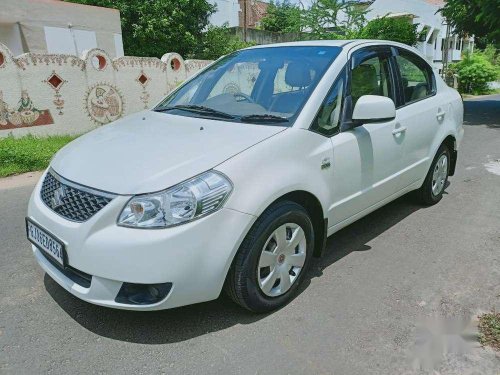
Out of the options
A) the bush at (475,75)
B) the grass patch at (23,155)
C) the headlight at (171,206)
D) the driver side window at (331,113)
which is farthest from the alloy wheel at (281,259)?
the bush at (475,75)

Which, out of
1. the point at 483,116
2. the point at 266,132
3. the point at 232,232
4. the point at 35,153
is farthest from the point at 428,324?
the point at 483,116

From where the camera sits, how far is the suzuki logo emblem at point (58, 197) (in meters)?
2.53

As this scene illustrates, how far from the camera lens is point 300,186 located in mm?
2732

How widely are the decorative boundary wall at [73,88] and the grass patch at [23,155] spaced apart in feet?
3.42

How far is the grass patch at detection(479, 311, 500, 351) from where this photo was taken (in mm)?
2498

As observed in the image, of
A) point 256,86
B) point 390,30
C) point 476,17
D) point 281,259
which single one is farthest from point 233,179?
point 390,30

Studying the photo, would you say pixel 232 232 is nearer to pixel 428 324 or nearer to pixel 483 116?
pixel 428 324

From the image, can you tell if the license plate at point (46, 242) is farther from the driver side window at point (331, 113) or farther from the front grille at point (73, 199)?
the driver side window at point (331, 113)

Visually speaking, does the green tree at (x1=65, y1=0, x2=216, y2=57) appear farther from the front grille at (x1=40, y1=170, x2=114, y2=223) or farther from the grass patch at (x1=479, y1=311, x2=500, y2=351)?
the grass patch at (x1=479, y1=311, x2=500, y2=351)

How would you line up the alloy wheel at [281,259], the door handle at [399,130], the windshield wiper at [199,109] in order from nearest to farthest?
the alloy wheel at [281,259] → the windshield wiper at [199,109] → the door handle at [399,130]

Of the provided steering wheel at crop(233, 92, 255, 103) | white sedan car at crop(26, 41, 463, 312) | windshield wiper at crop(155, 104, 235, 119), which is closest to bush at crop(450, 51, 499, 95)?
white sedan car at crop(26, 41, 463, 312)

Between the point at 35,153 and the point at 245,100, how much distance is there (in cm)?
523

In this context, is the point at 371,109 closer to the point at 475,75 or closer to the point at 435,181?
the point at 435,181

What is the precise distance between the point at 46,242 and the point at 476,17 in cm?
1425
